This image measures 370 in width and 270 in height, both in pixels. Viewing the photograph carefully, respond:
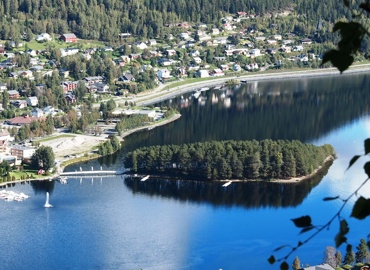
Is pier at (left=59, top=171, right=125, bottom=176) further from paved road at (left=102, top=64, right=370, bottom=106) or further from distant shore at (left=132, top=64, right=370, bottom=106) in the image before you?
distant shore at (left=132, top=64, right=370, bottom=106)

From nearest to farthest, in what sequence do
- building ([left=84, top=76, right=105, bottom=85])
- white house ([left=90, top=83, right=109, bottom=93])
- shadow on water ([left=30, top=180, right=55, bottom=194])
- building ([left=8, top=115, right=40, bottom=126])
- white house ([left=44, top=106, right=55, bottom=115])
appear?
shadow on water ([left=30, top=180, right=55, bottom=194])
building ([left=8, top=115, right=40, bottom=126])
white house ([left=44, top=106, right=55, bottom=115])
white house ([left=90, top=83, right=109, bottom=93])
building ([left=84, top=76, right=105, bottom=85])

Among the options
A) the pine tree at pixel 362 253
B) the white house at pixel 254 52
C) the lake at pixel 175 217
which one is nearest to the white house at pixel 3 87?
the lake at pixel 175 217

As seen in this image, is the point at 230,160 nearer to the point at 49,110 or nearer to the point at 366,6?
the point at 49,110

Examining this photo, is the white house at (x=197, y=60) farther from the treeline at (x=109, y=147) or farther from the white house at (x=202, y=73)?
the treeline at (x=109, y=147)

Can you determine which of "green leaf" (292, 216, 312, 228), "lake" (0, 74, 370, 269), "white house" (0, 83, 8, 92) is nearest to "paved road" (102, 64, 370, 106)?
"white house" (0, 83, 8, 92)

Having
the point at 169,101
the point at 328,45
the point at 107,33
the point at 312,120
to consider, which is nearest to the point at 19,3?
the point at 107,33

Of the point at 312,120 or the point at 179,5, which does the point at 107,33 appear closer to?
the point at 179,5

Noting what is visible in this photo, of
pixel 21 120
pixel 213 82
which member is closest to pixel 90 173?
pixel 21 120
